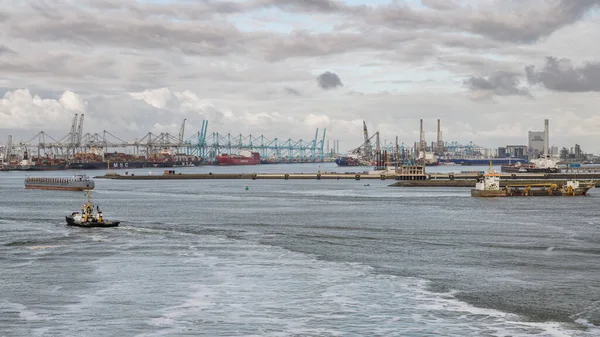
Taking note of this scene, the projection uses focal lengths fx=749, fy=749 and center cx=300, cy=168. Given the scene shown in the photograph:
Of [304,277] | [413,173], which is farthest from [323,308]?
[413,173]

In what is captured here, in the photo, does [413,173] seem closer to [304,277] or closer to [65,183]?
[65,183]

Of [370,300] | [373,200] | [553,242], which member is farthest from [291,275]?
[373,200]

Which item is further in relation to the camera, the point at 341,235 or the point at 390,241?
the point at 341,235

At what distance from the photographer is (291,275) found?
1649 inches

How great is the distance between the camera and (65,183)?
154875 mm

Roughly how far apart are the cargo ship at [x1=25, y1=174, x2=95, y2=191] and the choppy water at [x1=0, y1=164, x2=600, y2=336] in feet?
239

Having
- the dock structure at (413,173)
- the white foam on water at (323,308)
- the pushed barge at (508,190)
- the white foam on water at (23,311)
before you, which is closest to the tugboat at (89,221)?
the white foam on water at (323,308)

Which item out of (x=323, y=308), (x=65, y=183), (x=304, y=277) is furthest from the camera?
(x=65, y=183)

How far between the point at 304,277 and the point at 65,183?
405ft

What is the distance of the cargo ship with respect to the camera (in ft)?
487

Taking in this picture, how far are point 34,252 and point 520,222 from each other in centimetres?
4487

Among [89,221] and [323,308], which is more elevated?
[89,221]

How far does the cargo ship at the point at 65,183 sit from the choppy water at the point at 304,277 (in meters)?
72.8

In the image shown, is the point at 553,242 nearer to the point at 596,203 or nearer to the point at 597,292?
the point at 597,292
